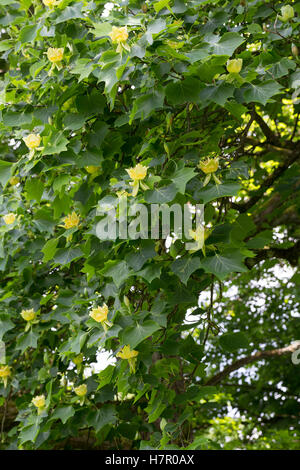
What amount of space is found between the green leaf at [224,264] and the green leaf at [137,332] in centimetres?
24

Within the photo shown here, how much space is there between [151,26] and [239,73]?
1.11 ft

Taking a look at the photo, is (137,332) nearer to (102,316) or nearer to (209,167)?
Result: (102,316)

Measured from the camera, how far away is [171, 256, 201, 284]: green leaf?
1.80 m

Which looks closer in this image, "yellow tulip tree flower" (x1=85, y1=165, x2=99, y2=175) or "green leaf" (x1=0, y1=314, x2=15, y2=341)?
"yellow tulip tree flower" (x1=85, y1=165, x2=99, y2=175)

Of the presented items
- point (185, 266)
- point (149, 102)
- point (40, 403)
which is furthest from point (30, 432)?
point (149, 102)

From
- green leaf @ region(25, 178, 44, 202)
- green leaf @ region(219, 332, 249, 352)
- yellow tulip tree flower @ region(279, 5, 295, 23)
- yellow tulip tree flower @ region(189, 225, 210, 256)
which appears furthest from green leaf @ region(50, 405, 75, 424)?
yellow tulip tree flower @ region(279, 5, 295, 23)

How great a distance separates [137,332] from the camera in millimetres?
1820

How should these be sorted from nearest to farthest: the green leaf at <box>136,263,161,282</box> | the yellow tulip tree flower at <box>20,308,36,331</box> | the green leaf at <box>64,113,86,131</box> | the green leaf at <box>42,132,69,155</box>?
the green leaf at <box>136,263,161,282</box> < the green leaf at <box>42,132,69,155</box> < the green leaf at <box>64,113,86,131</box> < the yellow tulip tree flower at <box>20,308,36,331</box>

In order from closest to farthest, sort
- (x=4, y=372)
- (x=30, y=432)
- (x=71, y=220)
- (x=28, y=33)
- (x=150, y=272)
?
(x=150, y=272), (x=28, y=33), (x=71, y=220), (x=30, y=432), (x=4, y=372)

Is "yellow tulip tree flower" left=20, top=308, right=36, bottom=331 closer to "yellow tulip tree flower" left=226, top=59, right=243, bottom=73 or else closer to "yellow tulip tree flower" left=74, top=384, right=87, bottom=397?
"yellow tulip tree flower" left=74, top=384, right=87, bottom=397

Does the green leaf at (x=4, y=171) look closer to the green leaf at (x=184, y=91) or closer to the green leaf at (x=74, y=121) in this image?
the green leaf at (x=74, y=121)

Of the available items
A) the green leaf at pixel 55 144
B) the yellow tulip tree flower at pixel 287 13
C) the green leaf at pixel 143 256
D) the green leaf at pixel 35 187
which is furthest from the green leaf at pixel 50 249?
the yellow tulip tree flower at pixel 287 13

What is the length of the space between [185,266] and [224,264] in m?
0.12
